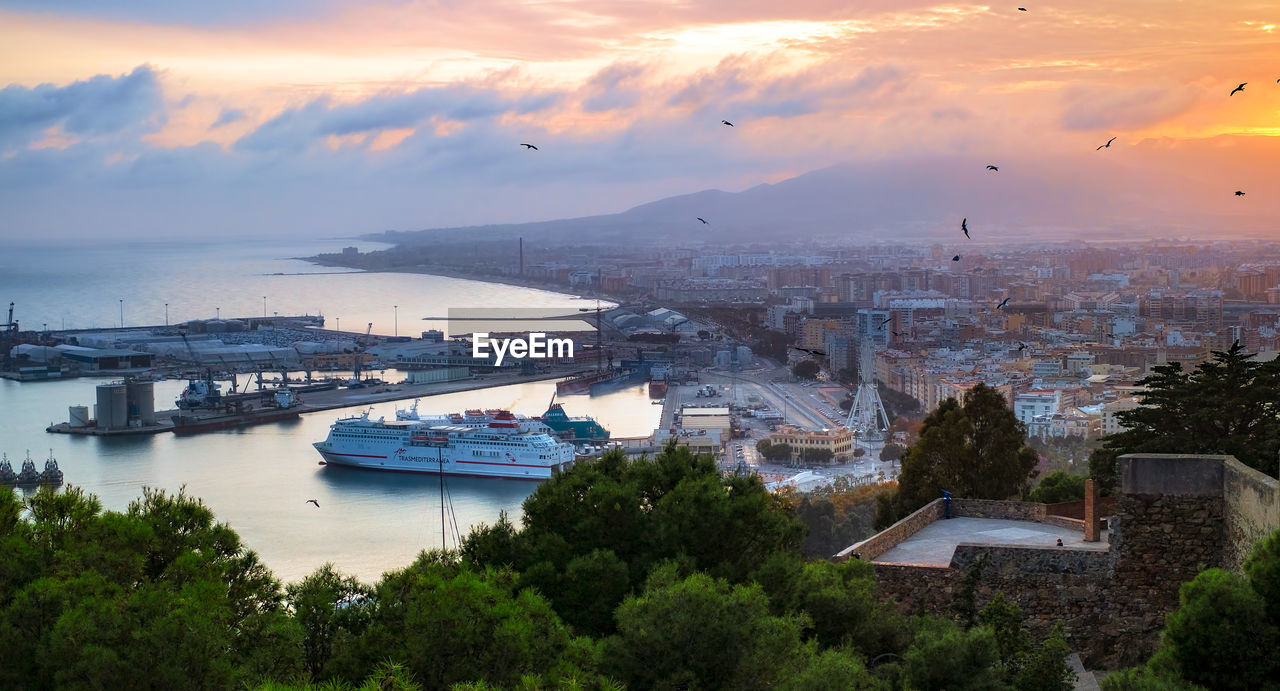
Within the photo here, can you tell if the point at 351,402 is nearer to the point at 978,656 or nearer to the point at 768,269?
the point at 978,656

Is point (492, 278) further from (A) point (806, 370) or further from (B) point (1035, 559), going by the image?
(B) point (1035, 559)

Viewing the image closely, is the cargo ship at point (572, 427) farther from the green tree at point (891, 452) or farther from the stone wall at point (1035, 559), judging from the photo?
the stone wall at point (1035, 559)

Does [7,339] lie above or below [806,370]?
above

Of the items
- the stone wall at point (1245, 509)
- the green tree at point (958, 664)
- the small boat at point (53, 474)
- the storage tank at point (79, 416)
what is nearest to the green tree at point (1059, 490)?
the stone wall at point (1245, 509)

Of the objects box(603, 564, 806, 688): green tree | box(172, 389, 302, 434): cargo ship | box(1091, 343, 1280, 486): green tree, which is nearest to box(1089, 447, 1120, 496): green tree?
box(1091, 343, 1280, 486): green tree

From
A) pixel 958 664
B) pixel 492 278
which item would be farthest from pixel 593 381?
pixel 492 278
